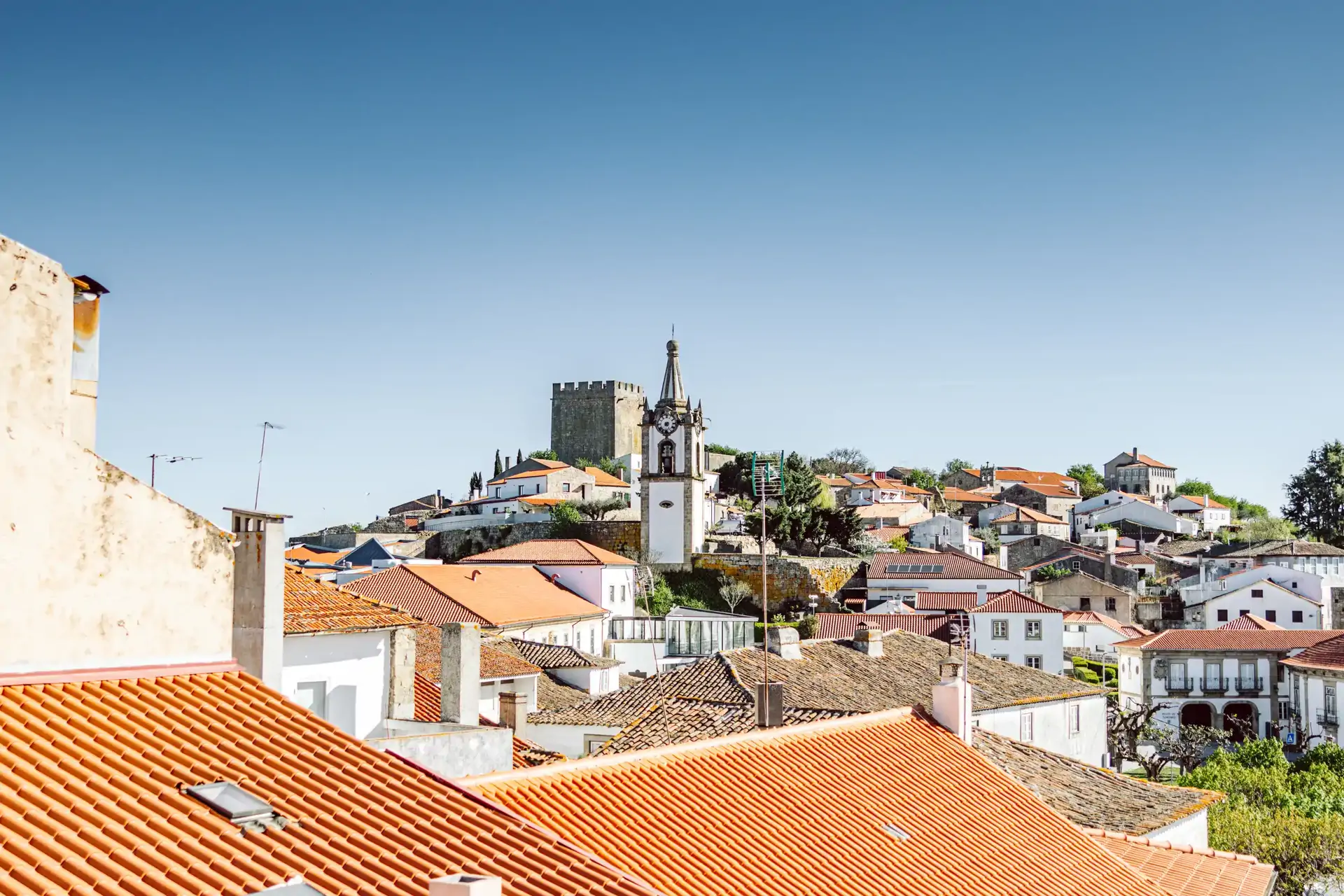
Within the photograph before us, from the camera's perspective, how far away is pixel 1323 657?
4744cm

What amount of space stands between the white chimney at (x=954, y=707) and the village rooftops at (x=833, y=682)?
16.6 ft

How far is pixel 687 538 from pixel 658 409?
7.15 metres

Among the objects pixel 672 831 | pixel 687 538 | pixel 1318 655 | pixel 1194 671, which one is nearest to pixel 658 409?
pixel 687 538

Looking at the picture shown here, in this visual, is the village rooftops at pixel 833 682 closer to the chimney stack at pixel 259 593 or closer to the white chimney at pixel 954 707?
the white chimney at pixel 954 707

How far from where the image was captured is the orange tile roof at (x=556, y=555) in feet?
188

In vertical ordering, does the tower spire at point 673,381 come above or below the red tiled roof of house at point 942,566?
above

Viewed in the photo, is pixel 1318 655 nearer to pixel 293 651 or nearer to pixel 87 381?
pixel 293 651

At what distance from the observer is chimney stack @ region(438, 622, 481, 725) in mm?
17266

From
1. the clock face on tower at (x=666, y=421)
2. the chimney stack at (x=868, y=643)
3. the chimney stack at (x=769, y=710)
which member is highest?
the clock face on tower at (x=666, y=421)

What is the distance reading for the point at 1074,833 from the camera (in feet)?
46.0

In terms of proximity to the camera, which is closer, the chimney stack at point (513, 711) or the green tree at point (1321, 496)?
the chimney stack at point (513, 711)

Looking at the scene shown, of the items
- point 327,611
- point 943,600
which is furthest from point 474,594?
point 327,611

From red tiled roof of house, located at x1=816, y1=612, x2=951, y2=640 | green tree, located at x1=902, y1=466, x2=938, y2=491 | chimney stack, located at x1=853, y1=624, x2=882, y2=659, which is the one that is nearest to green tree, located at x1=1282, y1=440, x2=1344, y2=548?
green tree, located at x1=902, y1=466, x2=938, y2=491

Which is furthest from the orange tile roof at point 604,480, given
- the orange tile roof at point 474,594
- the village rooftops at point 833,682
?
the village rooftops at point 833,682
